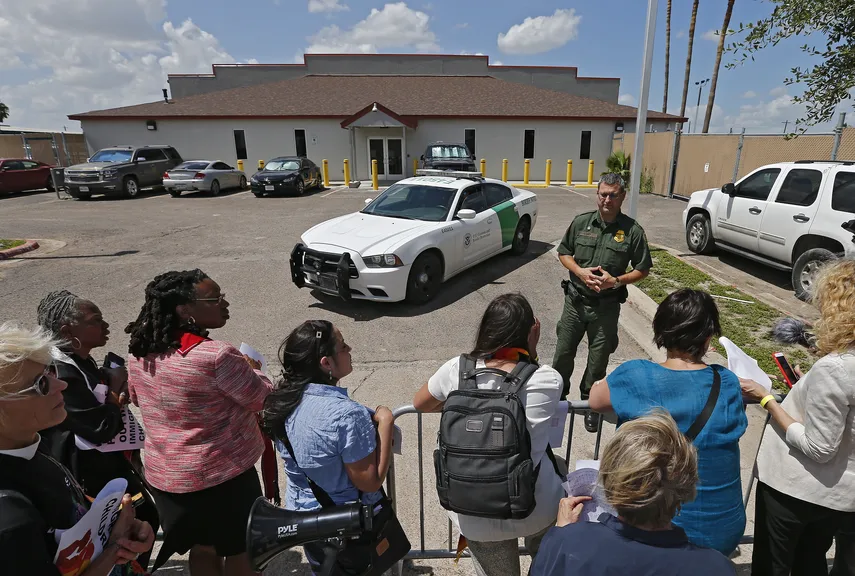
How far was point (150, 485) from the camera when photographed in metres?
2.32

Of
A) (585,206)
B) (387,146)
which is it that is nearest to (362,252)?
(585,206)

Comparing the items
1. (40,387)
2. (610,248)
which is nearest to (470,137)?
(610,248)

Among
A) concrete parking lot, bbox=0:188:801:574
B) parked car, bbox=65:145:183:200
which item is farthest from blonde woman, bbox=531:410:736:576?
parked car, bbox=65:145:183:200

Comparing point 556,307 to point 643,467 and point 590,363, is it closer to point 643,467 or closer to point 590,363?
point 590,363

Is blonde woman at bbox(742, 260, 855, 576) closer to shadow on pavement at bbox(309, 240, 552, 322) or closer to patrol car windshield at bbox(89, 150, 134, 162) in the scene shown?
shadow on pavement at bbox(309, 240, 552, 322)

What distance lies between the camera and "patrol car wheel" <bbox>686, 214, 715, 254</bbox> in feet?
30.9

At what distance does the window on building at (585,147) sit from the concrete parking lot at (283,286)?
11.8m

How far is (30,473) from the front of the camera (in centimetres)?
136

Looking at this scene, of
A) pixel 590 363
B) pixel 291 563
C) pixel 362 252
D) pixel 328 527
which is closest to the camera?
pixel 328 527

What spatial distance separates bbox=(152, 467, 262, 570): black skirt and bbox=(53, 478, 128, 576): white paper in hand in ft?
2.12

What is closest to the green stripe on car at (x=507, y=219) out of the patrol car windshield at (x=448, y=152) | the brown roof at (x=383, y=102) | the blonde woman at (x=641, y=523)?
the blonde woman at (x=641, y=523)

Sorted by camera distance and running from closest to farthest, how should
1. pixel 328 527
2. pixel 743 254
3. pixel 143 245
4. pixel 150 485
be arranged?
1. pixel 328 527
2. pixel 150 485
3. pixel 743 254
4. pixel 143 245

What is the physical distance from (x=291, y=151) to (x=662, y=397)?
1040 inches

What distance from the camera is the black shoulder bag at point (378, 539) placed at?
1965mm
